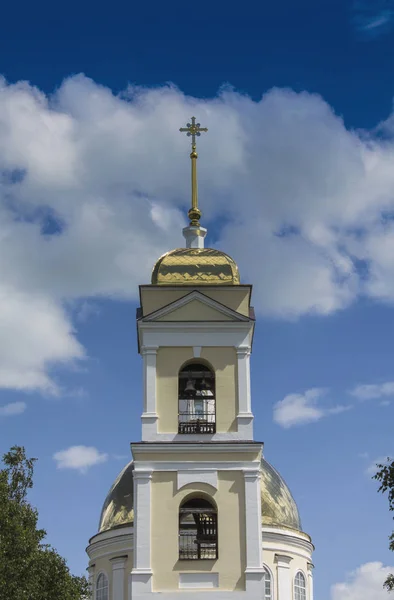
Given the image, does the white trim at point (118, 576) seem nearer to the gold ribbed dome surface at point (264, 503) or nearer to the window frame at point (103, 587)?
the window frame at point (103, 587)

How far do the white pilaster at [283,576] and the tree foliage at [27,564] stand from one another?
24.8ft

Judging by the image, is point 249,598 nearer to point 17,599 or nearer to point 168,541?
point 168,541

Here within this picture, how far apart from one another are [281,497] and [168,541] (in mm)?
13960

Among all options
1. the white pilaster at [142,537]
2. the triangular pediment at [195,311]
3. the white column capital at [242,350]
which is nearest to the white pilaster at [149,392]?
the triangular pediment at [195,311]

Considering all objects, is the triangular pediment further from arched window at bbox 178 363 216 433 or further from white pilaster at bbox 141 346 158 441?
arched window at bbox 178 363 216 433

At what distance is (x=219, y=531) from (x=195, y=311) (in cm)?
494

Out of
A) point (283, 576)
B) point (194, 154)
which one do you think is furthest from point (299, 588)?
point (194, 154)

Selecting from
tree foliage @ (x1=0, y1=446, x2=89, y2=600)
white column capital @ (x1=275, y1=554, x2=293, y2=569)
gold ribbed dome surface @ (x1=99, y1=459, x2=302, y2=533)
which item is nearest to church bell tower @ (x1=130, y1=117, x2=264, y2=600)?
tree foliage @ (x1=0, y1=446, x2=89, y2=600)

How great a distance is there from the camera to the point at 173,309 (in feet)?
80.8

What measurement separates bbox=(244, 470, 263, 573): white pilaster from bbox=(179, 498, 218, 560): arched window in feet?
2.28

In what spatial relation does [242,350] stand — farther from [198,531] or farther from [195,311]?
[198,531]

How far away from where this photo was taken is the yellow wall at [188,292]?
975 inches

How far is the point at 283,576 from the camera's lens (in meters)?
34.9

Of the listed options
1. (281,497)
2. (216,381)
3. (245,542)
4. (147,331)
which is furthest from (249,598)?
(281,497)
